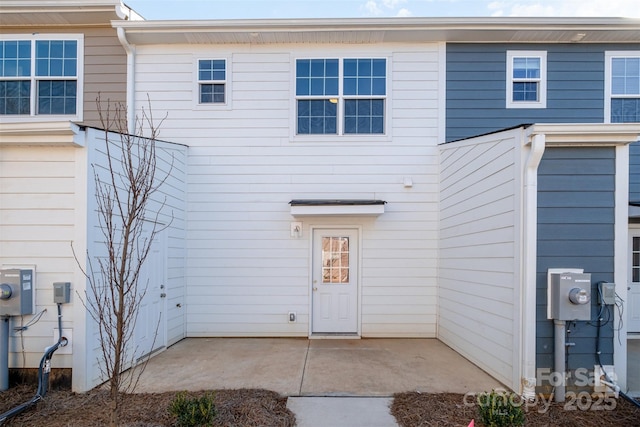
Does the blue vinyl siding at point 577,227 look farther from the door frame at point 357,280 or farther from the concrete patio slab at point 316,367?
the door frame at point 357,280

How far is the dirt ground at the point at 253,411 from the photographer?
3369 millimetres

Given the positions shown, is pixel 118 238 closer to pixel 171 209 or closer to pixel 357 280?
pixel 171 209

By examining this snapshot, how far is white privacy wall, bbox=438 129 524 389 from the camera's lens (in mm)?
4129

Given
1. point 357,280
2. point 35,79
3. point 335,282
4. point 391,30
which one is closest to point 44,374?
point 335,282

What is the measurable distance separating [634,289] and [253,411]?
705 cm

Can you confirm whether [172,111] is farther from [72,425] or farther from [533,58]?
[533,58]

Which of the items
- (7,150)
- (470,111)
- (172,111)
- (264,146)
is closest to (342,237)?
(264,146)

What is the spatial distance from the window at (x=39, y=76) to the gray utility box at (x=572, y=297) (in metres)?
7.87

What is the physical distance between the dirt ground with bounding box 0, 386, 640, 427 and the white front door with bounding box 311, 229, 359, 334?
2.46m

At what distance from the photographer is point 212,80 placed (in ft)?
21.2

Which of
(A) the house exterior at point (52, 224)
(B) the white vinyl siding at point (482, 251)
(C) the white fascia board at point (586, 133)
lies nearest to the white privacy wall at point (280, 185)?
(B) the white vinyl siding at point (482, 251)

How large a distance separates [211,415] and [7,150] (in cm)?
386

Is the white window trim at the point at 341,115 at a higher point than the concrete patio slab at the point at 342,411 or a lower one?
higher

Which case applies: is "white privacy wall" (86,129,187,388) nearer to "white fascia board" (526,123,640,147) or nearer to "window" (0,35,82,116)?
"window" (0,35,82,116)
